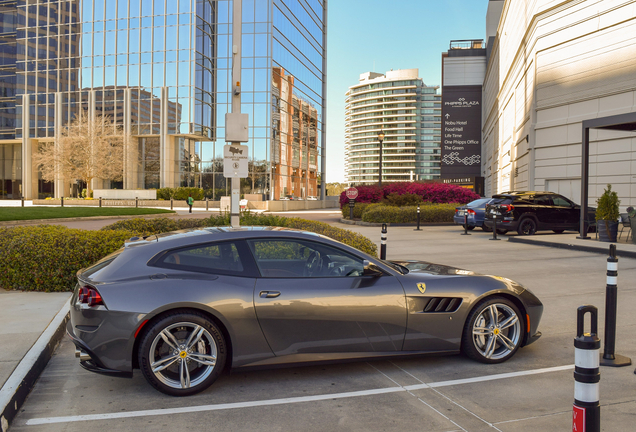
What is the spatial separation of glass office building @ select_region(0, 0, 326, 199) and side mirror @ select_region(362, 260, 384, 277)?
43850 millimetres

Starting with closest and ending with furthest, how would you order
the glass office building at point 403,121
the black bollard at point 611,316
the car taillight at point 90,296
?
the car taillight at point 90,296 < the black bollard at point 611,316 < the glass office building at point 403,121

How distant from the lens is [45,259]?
7973mm

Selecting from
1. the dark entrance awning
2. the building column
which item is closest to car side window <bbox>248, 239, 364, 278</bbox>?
the dark entrance awning

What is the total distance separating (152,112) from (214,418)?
50.6 metres

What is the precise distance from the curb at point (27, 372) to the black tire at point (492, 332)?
3854 mm

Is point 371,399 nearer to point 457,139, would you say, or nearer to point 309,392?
point 309,392

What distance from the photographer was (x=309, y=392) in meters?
4.42

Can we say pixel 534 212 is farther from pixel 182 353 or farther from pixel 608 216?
pixel 182 353

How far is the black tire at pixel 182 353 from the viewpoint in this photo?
422 cm

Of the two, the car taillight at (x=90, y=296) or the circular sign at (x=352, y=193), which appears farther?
the circular sign at (x=352, y=193)

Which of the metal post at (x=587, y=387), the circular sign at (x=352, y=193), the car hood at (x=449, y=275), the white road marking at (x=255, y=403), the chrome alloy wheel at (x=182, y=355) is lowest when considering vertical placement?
the white road marking at (x=255, y=403)

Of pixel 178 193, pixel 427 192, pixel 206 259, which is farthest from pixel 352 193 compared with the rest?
pixel 206 259

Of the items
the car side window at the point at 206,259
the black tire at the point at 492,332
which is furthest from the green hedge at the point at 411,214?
the car side window at the point at 206,259

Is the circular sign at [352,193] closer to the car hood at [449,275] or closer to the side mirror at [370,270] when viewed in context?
the car hood at [449,275]
